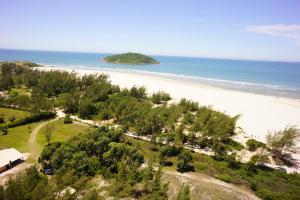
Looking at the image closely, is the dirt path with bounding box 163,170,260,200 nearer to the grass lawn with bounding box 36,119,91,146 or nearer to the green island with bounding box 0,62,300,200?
the green island with bounding box 0,62,300,200

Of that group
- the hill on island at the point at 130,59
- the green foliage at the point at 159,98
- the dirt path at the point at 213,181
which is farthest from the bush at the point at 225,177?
the hill on island at the point at 130,59

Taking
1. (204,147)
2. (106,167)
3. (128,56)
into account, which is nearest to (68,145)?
(106,167)

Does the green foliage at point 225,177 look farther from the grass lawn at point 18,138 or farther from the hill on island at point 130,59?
A: the hill on island at point 130,59

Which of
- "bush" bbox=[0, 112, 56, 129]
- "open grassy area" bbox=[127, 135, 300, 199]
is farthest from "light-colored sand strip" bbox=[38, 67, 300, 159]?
"bush" bbox=[0, 112, 56, 129]

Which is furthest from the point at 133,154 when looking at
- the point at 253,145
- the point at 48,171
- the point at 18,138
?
the point at 18,138

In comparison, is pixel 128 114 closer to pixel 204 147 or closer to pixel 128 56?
pixel 204 147

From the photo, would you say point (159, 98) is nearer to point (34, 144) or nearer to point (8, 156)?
point (34, 144)
